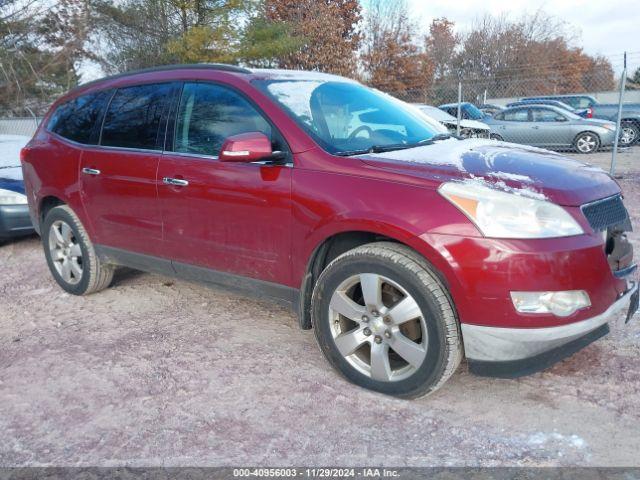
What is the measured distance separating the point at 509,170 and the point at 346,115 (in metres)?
1.21

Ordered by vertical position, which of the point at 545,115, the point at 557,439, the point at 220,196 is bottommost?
the point at 557,439

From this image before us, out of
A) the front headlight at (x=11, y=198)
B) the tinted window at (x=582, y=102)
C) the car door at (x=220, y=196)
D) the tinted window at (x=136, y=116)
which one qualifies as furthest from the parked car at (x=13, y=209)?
the tinted window at (x=582, y=102)

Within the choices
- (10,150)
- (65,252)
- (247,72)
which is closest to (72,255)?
(65,252)

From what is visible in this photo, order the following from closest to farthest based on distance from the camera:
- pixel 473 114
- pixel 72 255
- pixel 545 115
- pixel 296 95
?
pixel 296 95, pixel 72 255, pixel 545 115, pixel 473 114

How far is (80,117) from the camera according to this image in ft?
15.0

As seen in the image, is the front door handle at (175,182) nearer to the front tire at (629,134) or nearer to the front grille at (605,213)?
the front grille at (605,213)

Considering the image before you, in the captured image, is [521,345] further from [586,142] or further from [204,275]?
[586,142]

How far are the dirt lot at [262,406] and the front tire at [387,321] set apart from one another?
0.50 feet

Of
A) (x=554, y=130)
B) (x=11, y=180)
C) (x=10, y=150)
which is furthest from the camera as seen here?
(x=554, y=130)

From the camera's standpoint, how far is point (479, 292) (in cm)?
257

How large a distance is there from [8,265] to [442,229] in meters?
5.22

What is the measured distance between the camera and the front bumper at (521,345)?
2578mm

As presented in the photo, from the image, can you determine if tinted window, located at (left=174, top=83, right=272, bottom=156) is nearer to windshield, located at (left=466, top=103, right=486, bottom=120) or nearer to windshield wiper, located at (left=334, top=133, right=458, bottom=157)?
windshield wiper, located at (left=334, top=133, right=458, bottom=157)

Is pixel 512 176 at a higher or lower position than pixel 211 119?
lower
